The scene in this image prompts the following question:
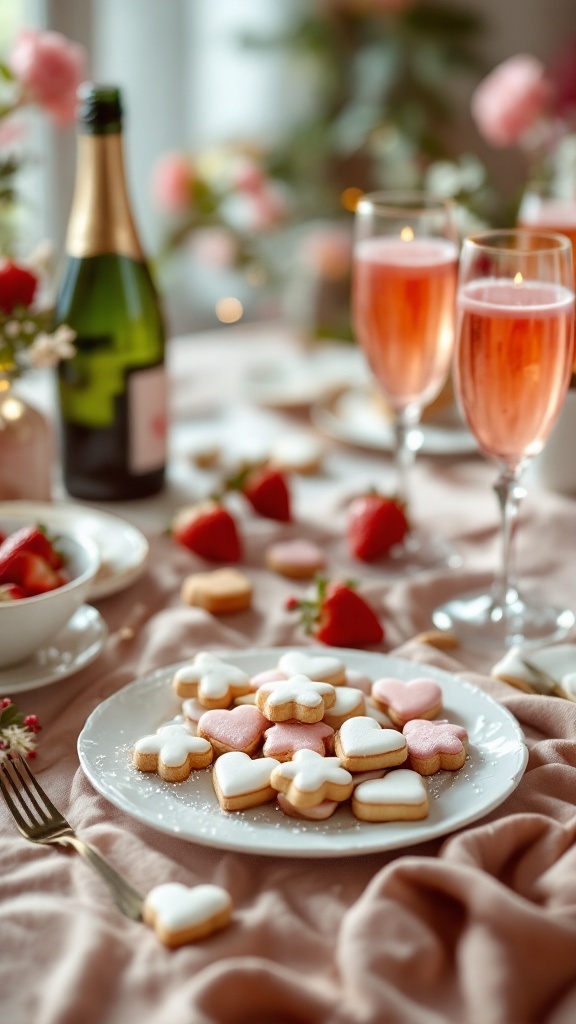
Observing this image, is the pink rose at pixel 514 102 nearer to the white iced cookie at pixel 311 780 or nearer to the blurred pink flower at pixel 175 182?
the blurred pink flower at pixel 175 182

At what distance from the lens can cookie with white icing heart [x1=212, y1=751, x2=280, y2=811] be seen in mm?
869

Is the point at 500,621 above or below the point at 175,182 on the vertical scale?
below

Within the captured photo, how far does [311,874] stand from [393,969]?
122 mm

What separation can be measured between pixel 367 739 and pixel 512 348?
47cm

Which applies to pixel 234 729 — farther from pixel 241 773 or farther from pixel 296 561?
pixel 296 561

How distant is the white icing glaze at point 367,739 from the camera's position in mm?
886

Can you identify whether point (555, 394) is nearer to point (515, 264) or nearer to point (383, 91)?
point (515, 264)

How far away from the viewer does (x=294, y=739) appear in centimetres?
91

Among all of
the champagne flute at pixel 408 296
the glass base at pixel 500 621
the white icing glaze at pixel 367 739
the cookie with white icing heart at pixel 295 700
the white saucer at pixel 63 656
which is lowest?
the glass base at pixel 500 621

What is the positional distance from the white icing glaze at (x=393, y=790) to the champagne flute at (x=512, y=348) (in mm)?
381

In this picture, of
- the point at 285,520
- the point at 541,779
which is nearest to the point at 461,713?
the point at 541,779

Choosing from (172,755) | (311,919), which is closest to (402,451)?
(172,755)

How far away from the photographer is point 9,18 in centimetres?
288

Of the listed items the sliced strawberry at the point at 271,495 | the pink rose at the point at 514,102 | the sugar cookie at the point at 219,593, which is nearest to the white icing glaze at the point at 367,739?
the sugar cookie at the point at 219,593
